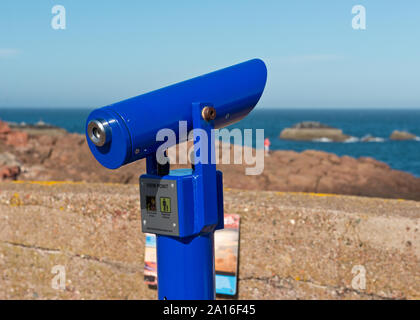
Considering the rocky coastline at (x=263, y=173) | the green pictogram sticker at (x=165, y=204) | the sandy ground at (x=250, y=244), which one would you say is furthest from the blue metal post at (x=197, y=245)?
the rocky coastline at (x=263, y=173)

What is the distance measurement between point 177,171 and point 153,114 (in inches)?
14.9

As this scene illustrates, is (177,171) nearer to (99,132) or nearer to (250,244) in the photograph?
(99,132)

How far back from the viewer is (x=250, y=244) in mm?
4285

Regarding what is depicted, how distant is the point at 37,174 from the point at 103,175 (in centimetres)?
176

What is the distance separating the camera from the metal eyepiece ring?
2.21m

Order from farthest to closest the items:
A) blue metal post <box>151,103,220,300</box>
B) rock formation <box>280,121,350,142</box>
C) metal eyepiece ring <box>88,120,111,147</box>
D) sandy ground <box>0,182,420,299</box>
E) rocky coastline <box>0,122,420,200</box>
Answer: rock formation <box>280,121,350,142</box>
rocky coastline <box>0,122,420,200</box>
sandy ground <box>0,182,420,299</box>
blue metal post <box>151,103,220,300</box>
metal eyepiece ring <box>88,120,111,147</box>

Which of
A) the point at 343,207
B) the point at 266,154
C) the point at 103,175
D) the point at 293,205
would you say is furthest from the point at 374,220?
the point at 266,154

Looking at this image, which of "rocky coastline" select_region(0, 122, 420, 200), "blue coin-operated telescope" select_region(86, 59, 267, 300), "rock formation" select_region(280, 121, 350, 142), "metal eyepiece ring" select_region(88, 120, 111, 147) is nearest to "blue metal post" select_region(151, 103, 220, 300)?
"blue coin-operated telescope" select_region(86, 59, 267, 300)

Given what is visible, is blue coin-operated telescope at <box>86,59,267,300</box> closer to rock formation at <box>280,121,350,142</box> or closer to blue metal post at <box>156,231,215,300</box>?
blue metal post at <box>156,231,215,300</box>

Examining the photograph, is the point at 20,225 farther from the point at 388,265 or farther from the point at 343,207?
the point at 388,265

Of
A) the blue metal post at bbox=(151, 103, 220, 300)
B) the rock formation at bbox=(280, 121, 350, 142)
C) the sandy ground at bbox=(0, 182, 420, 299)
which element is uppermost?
the blue metal post at bbox=(151, 103, 220, 300)

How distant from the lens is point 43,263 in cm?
486

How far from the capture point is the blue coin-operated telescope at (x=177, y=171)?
2248mm

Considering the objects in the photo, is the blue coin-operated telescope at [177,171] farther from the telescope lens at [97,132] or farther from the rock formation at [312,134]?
the rock formation at [312,134]
